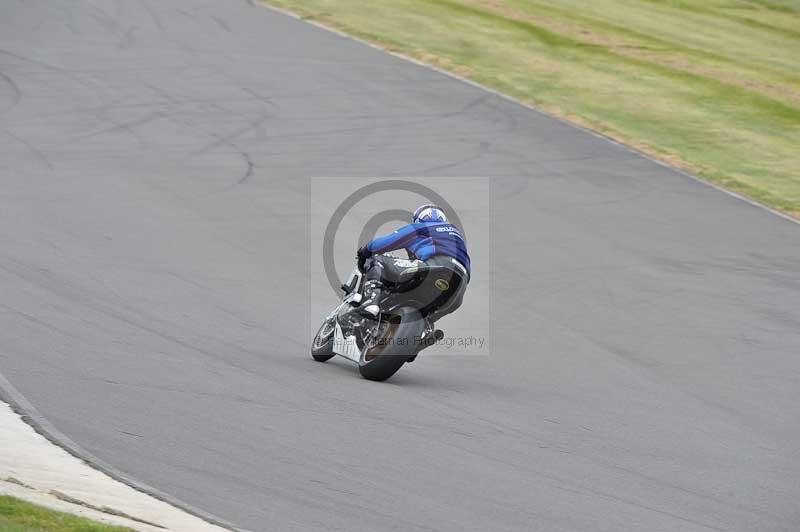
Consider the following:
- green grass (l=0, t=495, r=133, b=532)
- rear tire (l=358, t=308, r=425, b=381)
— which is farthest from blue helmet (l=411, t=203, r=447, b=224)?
green grass (l=0, t=495, r=133, b=532)

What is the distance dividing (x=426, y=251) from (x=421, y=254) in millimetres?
60

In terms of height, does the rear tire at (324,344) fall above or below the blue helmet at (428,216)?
below

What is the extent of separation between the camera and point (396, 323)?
36.7 feet

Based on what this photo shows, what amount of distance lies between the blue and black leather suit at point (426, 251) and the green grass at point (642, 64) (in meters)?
10.6

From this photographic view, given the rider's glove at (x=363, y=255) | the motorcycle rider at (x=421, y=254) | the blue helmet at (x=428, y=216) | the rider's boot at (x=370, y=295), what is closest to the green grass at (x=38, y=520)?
the motorcycle rider at (x=421, y=254)

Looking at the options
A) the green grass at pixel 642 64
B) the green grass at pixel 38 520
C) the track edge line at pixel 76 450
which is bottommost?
the green grass at pixel 642 64

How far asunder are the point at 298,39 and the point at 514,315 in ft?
49.5

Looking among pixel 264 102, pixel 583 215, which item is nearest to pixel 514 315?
pixel 583 215

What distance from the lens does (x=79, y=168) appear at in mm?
19047

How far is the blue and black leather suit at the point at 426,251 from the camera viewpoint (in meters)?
11.4

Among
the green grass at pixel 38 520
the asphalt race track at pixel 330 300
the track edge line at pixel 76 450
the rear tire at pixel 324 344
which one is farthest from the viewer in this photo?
the rear tire at pixel 324 344

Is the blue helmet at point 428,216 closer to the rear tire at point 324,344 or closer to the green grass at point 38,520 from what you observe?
the rear tire at point 324,344

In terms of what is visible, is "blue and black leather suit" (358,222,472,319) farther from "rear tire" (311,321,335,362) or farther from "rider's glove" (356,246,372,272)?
"rear tire" (311,321,335,362)

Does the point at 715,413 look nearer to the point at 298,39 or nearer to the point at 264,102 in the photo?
the point at 264,102
